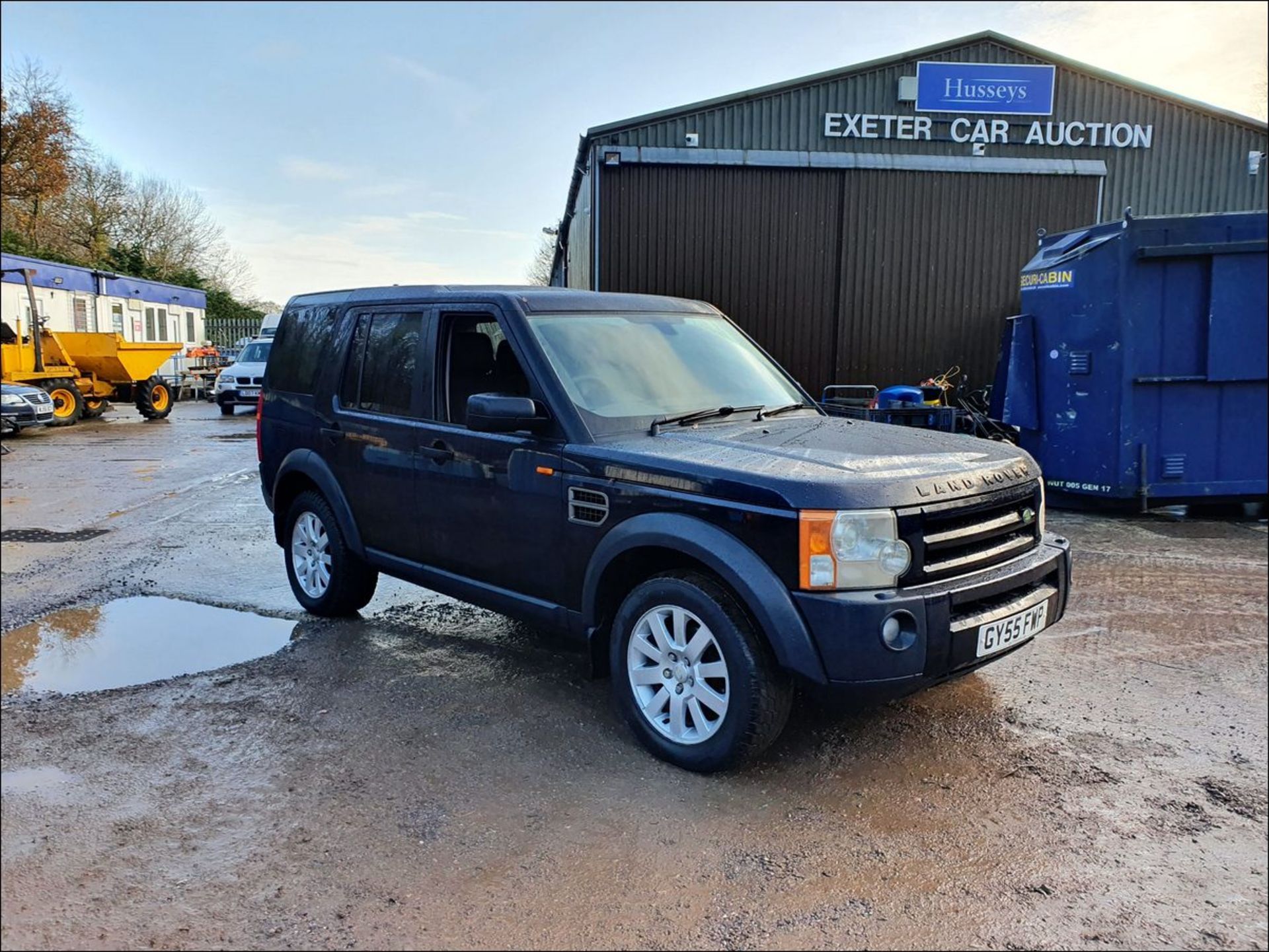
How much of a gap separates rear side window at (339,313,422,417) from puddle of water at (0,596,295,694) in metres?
1.44

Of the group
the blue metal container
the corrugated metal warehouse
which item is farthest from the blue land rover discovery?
the corrugated metal warehouse

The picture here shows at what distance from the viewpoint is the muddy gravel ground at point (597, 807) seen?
261cm

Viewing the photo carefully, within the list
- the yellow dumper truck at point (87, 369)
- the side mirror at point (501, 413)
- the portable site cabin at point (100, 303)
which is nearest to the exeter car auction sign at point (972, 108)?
the side mirror at point (501, 413)

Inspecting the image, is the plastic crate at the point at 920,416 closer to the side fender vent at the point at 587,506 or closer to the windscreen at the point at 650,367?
the windscreen at the point at 650,367

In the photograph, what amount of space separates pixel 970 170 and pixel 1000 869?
13.5m

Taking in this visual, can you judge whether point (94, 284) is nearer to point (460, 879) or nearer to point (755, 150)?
point (755, 150)

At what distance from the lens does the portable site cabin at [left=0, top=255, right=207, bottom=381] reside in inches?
871

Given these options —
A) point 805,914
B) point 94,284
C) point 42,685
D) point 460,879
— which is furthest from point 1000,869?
point 94,284

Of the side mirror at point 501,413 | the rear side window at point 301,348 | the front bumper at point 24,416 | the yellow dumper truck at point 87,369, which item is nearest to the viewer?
the side mirror at point 501,413

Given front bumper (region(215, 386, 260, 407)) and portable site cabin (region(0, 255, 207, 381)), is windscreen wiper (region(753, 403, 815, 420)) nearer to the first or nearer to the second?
portable site cabin (region(0, 255, 207, 381))

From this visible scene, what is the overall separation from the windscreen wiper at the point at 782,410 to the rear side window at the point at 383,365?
1.77 m

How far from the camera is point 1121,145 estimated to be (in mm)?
14711

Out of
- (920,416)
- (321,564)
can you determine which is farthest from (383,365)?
(920,416)

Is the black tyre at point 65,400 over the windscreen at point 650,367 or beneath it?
beneath
